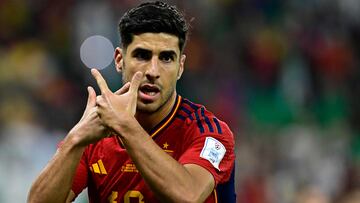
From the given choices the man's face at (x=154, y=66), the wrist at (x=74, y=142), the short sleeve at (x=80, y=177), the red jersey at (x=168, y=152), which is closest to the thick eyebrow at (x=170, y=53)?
the man's face at (x=154, y=66)

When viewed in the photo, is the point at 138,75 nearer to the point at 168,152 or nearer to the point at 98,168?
the point at 168,152

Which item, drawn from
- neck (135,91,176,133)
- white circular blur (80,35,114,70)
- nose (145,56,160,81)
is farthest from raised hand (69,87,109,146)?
white circular blur (80,35,114,70)

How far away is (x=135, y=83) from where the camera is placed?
4578 millimetres

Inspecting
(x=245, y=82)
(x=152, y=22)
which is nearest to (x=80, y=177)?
(x=152, y=22)

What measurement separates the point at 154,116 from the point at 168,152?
0.23m

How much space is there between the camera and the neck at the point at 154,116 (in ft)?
16.3

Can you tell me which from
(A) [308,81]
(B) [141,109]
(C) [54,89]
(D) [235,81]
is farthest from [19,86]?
(B) [141,109]

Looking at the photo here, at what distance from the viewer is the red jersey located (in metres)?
4.73

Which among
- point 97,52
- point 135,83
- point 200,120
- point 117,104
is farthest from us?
point 97,52

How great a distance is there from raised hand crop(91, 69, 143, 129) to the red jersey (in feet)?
1.39

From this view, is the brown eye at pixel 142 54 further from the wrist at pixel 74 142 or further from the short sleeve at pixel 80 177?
the short sleeve at pixel 80 177

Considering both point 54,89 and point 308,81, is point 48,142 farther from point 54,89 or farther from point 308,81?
point 308,81

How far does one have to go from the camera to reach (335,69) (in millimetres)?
13195

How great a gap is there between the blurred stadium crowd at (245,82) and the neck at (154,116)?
17.6ft
